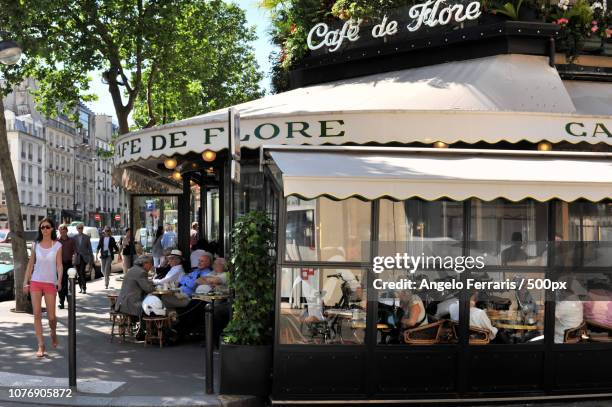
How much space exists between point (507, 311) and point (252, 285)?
2.63m

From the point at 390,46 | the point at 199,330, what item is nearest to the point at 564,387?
the point at 199,330

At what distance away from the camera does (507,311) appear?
24.3 feet

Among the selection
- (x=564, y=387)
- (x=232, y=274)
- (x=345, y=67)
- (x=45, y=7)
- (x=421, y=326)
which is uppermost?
(x=45, y=7)

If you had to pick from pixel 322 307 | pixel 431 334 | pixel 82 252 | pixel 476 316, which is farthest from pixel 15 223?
pixel 476 316

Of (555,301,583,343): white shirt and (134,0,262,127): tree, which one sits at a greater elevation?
(134,0,262,127): tree

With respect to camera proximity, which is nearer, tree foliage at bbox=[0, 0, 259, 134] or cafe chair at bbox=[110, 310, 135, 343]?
cafe chair at bbox=[110, 310, 135, 343]

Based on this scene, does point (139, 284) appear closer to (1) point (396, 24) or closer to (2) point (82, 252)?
(1) point (396, 24)

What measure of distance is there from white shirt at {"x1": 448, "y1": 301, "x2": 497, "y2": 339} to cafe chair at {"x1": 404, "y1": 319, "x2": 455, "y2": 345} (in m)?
0.12

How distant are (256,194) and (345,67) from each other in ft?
9.03

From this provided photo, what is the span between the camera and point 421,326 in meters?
7.27

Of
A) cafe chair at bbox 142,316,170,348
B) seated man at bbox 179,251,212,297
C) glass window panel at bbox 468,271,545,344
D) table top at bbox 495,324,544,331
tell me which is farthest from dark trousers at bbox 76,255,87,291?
table top at bbox 495,324,544,331

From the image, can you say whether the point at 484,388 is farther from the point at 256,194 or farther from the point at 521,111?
the point at 256,194

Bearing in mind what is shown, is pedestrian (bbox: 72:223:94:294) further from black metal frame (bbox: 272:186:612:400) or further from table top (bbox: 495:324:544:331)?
table top (bbox: 495:324:544:331)

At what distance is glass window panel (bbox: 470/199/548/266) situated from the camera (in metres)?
7.25
